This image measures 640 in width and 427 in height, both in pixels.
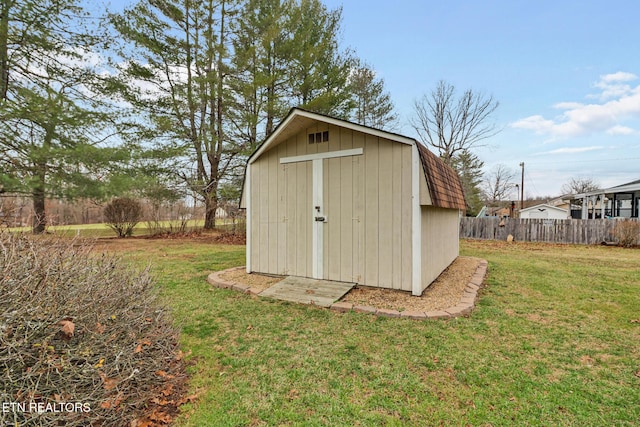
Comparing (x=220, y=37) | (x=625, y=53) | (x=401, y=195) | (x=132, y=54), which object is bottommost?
(x=401, y=195)

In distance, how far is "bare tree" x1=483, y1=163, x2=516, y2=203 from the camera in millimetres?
A: 31609

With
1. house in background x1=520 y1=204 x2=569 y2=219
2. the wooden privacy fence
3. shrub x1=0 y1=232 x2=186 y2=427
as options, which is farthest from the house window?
→ house in background x1=520 y1=204 x2=569 y2=219

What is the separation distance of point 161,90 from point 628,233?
62.9 feet

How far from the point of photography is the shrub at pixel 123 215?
12.1 m

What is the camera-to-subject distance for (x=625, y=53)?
9.39 metres

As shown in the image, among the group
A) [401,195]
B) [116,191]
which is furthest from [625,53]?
[116,191]

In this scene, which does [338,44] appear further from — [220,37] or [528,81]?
[528,81]

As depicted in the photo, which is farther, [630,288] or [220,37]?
[220,37]

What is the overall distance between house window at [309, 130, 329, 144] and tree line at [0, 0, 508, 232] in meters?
7.48

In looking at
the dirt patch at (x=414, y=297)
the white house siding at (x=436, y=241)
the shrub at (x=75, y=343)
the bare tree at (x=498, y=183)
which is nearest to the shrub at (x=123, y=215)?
the shrub at (x=75, y=343)

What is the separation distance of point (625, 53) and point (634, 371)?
39.9 ft

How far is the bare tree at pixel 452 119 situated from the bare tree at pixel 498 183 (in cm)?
1511

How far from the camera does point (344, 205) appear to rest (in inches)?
183

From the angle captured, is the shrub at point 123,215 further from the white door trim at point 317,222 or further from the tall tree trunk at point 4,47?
the white door trim at point 317,222
